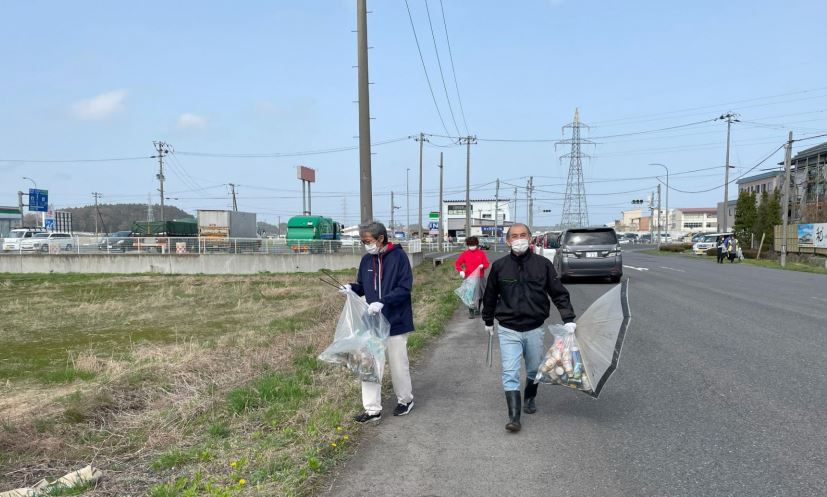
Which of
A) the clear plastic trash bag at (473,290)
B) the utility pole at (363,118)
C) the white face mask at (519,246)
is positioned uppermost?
the utility pole at (363,118)

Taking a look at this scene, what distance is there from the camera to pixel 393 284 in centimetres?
505

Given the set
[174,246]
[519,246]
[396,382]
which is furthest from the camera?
[174,246]

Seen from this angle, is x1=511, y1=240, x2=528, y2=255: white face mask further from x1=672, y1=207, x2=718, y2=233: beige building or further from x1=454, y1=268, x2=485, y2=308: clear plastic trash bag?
x1=672, y1=207, x2=718, y2=233: beige building

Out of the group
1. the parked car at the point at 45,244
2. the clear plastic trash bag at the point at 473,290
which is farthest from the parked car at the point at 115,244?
the clear plastic trash bag at the point at 473,290

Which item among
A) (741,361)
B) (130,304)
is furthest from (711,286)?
(130,304)

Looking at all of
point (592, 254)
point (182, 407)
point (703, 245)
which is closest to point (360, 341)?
point (182, 407)

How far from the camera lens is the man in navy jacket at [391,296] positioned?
16.4 ft

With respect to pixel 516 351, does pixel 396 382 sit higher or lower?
lower

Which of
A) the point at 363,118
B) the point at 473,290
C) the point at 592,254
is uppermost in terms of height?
the point at 363,118

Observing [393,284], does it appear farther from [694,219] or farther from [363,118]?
[694,219]

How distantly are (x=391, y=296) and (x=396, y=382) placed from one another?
2.70 ft

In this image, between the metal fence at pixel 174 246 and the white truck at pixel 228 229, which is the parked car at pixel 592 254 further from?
the white truck at pixel 228 229

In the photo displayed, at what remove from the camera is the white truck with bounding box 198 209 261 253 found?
3603 cm

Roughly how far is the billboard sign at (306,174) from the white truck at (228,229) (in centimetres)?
1590
